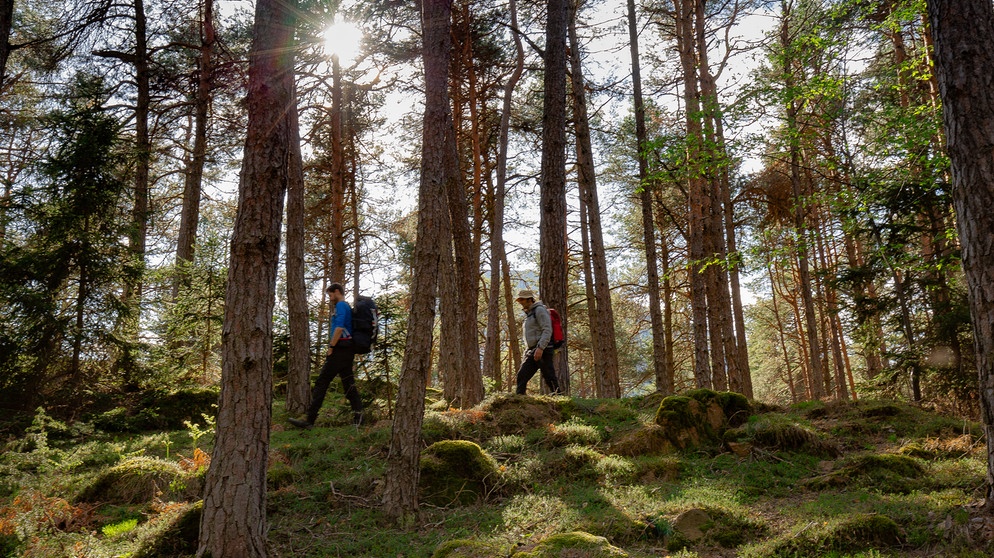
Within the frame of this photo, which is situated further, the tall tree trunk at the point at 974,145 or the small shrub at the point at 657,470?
the small shrub at the point at 657,470

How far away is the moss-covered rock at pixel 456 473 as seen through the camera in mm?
Result: 6016

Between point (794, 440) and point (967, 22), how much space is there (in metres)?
4.56

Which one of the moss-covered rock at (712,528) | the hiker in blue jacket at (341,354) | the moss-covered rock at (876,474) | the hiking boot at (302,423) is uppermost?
the hiker in blue jacket at (341,354)

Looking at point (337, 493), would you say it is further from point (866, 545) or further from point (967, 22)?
point (967, 22)

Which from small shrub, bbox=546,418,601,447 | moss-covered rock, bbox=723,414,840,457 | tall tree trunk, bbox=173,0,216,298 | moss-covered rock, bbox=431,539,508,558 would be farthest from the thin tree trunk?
moss-covered rock, bbox=431,539,508,558

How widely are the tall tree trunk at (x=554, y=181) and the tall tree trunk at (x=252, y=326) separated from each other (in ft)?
20.3

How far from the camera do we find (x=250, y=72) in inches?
186

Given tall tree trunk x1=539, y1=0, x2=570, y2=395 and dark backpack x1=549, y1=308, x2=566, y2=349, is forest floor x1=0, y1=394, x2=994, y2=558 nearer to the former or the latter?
dark backpack x1=549, y1=308, x2=566, y2=349

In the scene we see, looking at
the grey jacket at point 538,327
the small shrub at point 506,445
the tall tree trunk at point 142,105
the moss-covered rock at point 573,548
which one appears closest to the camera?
the moss-covered rock at point 573,548

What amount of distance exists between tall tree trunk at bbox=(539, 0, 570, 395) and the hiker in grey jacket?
0.91 metres

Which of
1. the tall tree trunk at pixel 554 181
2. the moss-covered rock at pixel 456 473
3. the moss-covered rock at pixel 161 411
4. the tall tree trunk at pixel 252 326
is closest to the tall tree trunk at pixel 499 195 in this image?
the tall tree trunk at pixel 554 181

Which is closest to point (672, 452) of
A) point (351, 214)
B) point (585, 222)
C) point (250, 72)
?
point (250, 72)

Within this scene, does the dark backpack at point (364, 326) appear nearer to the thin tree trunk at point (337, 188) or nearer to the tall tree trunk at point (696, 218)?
the tall tree trunk at point (696, 218)

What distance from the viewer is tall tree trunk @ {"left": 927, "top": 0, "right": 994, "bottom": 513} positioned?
4.11m
